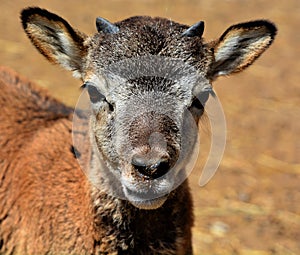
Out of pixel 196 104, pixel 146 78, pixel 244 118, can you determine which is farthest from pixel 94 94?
pixel 244 118

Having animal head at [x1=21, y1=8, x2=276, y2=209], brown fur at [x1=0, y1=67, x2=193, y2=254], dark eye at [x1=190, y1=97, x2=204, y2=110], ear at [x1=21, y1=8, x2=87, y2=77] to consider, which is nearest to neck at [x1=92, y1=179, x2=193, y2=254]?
brown fur at [x1=0, y1=67, x2=193, y2=254]

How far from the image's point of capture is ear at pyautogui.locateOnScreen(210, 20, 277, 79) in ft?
18.9

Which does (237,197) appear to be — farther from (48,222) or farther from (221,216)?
(48,222)

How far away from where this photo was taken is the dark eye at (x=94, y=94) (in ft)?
18.0

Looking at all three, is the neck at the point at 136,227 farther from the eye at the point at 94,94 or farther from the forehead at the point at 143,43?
the forehead at the point at 143,43

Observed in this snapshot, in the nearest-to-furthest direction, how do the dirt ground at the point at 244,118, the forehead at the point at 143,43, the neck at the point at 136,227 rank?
the forehead at the point at 143,43
the neck at the point at 136,227
the dirt ground at the point at 244,118

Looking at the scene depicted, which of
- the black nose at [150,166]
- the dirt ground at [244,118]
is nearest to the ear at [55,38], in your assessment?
the black nose at [150,166]

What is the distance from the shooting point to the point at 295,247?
8227 millimetres

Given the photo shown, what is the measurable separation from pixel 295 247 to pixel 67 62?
4.06 meters

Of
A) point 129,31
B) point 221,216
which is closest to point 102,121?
point 129,31

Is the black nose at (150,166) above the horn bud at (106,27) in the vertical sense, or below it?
below

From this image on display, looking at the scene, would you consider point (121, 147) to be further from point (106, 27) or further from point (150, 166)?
point (106, 27)

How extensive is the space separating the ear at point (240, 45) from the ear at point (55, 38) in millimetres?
1226

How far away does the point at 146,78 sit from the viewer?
525cm
